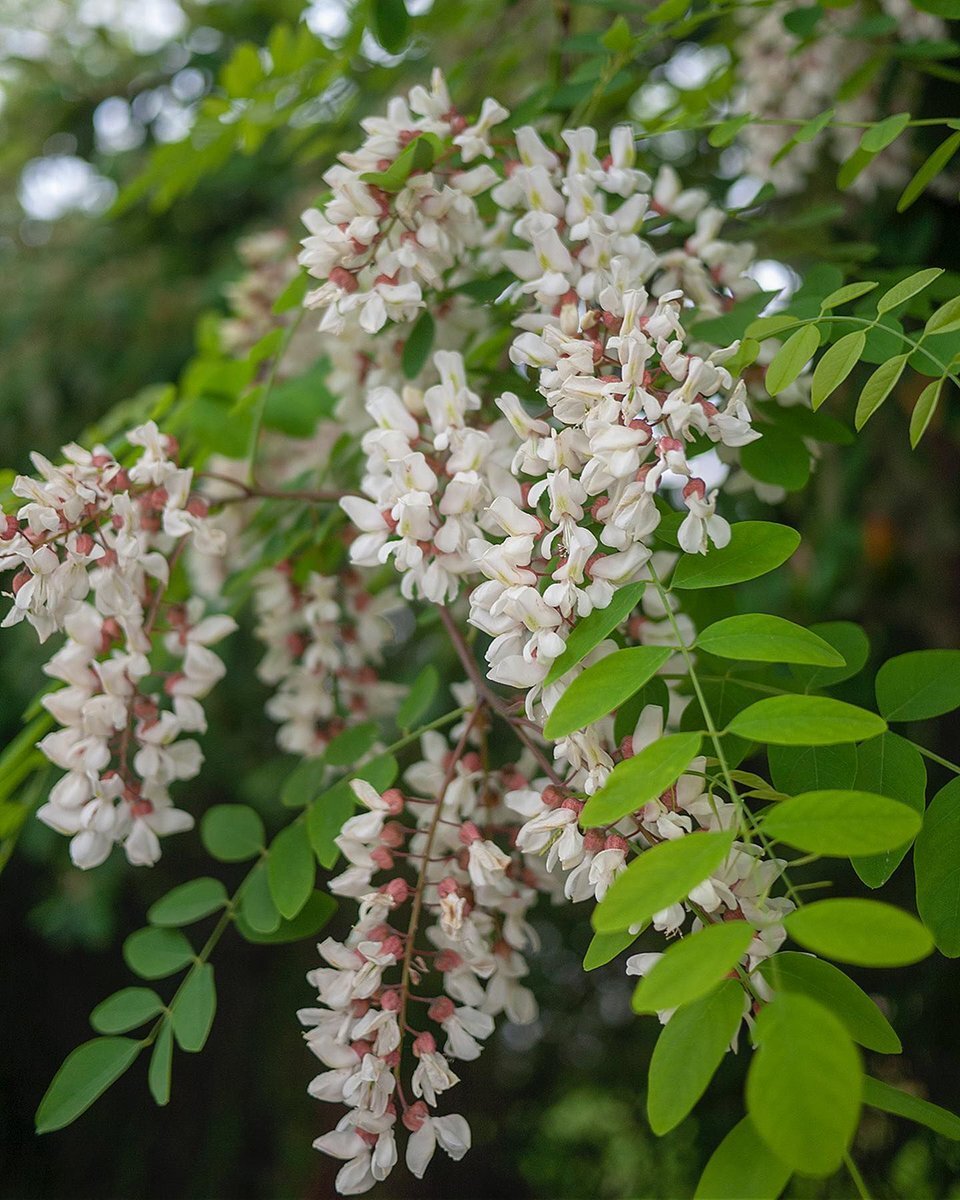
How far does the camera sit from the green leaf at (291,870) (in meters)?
0.75

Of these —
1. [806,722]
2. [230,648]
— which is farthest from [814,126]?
[230,648]

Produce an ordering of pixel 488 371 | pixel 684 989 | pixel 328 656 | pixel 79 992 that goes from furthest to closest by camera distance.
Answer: pixel 79 992 → pixel 328 656 → pixel 488 371 → pixel 684 989

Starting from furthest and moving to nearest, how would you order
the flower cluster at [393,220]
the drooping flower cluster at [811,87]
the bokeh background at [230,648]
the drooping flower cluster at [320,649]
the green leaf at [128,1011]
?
the bokeh background at [230,648] → the drooping flower cluster at [811,87] → the drooping flower cluster at [320,649] → the green leaf at [128,1011] → the flower cluster at [393,220]

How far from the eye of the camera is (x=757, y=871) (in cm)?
51

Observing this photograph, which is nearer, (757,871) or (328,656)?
(757,871)

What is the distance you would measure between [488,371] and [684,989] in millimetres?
517

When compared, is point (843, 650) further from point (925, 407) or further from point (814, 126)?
point (814, 126)

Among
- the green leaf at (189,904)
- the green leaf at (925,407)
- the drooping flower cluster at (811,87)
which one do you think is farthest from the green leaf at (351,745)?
the drooping flower cluster at (811,87)

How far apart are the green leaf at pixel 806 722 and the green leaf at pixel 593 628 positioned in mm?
82

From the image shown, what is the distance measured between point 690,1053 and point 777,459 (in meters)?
0.44

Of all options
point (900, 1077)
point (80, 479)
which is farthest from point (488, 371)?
point (900, 1077)

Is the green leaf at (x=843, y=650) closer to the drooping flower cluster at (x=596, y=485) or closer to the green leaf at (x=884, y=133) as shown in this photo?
the drooping flower cluster at (x=596, y=485)

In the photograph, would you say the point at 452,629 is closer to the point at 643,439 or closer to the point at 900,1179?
the point at 643,439

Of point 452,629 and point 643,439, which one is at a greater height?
point 643,439
